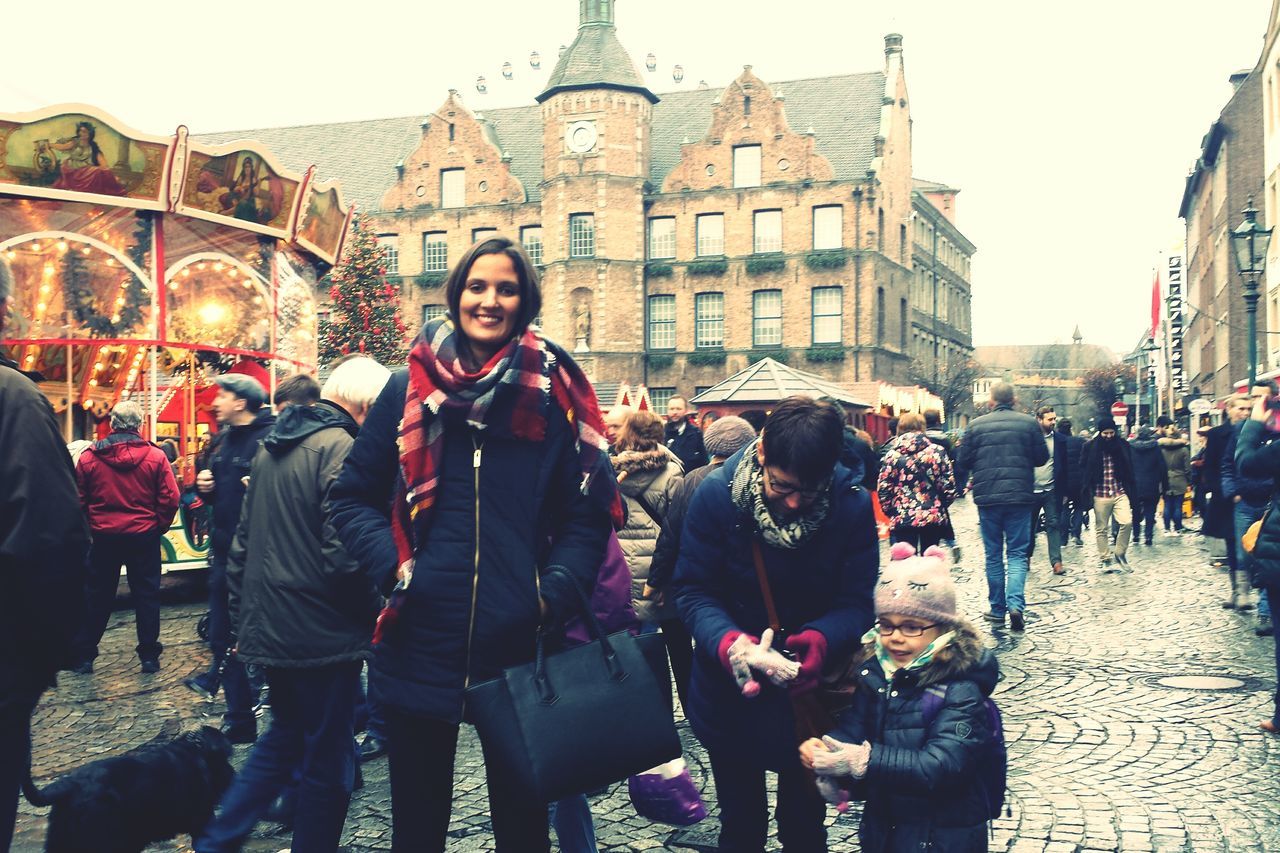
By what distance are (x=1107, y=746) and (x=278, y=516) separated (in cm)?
423

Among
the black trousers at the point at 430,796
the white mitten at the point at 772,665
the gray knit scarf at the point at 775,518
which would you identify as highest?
the gray knit scarf at the point at 775,518

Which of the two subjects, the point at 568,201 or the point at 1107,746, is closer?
the point at 1107,746

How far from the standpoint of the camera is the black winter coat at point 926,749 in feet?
9.80

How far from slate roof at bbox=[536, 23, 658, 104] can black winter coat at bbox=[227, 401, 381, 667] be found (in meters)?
39.0

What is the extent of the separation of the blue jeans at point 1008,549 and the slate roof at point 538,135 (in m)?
33.7

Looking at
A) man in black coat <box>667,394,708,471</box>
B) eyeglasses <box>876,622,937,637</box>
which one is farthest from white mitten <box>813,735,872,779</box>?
man in black coat <box>667,394,708,471</box>

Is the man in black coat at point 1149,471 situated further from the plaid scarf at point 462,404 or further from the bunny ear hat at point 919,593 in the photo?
the plaid scarf at point 462,404

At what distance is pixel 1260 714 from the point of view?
645 cm

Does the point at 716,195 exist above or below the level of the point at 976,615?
above

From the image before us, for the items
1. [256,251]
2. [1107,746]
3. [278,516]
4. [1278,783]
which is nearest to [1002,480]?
[1107,746]

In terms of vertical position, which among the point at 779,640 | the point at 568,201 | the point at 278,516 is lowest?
the point at 779,640

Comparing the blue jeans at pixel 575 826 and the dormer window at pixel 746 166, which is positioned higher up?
the dormer window at pixel 746 166

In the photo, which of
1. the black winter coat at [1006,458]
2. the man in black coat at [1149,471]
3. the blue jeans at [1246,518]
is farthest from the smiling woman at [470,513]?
the man in black coat at [1149,471]

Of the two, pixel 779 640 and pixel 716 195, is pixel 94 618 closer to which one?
pixel 779 640
